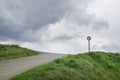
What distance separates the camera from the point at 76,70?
64.6ft

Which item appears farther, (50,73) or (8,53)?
(8,53)

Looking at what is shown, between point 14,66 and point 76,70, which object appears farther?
point 14,66

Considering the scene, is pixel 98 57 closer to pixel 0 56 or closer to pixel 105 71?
pixel 105 71

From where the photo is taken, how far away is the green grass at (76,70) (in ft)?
57.8

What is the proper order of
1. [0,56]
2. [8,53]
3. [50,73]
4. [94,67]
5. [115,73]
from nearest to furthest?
1. [50,73]
2. [94,67]
3. [115,73]
4. [0,56]
5. [8,53]

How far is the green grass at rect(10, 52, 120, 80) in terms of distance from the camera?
1761 centimetres

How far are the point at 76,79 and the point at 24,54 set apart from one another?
1930 cm

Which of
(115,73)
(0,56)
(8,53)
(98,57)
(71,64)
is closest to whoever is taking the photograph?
(71,64)

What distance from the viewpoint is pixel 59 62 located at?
21.0 meters

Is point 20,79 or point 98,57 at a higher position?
point 98,57

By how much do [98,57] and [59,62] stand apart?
21.1 ft

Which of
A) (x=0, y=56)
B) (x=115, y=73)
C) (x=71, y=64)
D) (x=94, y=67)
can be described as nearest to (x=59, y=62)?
(x=71, y=64)

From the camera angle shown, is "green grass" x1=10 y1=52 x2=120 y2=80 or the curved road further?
the curved road

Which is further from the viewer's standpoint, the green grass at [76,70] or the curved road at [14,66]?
the curved road at [14,66]
